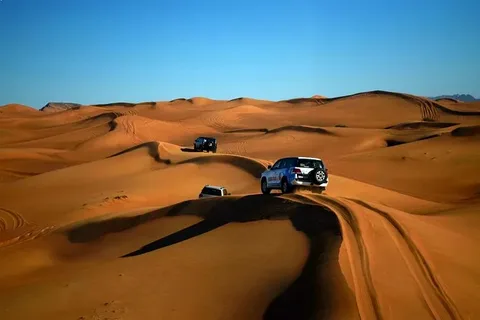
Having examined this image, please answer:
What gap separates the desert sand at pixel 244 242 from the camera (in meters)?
7.80

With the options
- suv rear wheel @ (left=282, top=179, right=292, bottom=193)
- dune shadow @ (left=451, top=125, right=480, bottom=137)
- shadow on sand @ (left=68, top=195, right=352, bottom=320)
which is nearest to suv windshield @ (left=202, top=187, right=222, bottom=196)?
shadow on sand @ (left=68, top=195, right=352, bottom=320)

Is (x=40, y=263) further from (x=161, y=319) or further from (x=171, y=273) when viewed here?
(x=161, y=319)

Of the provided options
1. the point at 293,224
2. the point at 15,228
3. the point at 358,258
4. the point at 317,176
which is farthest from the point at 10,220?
the point at 358,258

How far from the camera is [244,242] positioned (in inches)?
437

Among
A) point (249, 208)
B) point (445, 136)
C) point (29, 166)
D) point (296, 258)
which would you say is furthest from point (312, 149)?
point (296, 258)

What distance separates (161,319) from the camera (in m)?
7.58

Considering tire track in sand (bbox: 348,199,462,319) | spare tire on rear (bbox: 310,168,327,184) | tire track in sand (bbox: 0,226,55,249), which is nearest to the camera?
tire track in sand (bbox: 348,199,462,319)

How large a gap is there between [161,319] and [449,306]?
456cm

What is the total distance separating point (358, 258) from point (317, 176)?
7174 millimetres

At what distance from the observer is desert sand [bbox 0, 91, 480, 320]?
7797mm

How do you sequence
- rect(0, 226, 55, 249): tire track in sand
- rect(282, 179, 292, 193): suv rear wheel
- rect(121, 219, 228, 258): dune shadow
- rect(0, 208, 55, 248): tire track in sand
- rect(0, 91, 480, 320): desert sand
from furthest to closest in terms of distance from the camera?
rect(0, 208, 55, 248): tire track in sand → rect(0, 226, 55, 249): tire track in sand → rect(282, 179, 292, 193): suv rear wheel → rect(121, 219, 228, 258): dune shadow → rect(0, 91, 480, 320): desert sand

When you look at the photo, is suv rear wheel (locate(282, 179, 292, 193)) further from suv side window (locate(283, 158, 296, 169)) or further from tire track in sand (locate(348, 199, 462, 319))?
tire track in sand (locate(348, 199, 462, 319))

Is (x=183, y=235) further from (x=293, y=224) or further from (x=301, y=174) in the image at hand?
(x=301, y=174)

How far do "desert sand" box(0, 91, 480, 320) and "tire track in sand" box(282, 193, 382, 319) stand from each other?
0.10 ft
